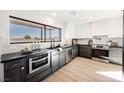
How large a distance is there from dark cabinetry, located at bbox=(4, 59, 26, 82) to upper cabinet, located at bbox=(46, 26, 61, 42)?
7.48ft

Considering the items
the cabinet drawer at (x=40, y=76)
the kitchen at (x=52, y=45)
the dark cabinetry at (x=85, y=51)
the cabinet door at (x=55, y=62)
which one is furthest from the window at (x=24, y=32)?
the dark cabinetry at (x=85, y=51)

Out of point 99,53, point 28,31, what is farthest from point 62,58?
point 99,53

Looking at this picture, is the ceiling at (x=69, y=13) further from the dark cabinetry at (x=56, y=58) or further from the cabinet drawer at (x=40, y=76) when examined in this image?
the cabinet drawer at (x=40, y=76)

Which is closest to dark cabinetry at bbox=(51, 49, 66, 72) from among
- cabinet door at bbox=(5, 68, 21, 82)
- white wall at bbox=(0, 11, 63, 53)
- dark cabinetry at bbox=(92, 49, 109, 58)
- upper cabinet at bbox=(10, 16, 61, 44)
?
upper cabinet at bbox=(10, 16, 61, 44)

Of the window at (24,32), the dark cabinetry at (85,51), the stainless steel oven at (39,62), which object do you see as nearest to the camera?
the stainless steel oven at (39,62)

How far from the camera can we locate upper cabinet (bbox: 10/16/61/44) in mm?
2812

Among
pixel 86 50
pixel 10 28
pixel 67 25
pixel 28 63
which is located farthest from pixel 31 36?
pixel 86 50

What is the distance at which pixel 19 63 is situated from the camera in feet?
6.79

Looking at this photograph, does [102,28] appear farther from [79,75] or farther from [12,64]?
[12,64]

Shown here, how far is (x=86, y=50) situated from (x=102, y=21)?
6.19ft

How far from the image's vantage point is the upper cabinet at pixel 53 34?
171 inches

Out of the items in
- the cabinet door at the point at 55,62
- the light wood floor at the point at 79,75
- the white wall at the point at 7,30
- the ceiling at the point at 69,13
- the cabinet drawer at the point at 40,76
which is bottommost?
the light wood floor at the point at 79,75

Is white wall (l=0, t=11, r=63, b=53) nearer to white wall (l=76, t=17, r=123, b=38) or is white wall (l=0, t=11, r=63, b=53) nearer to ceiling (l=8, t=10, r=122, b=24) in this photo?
ceiling (l=8, t=10, r=122, b=24)
